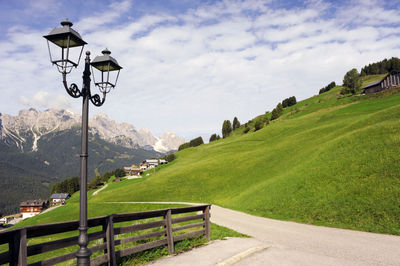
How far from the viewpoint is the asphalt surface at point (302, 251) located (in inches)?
441

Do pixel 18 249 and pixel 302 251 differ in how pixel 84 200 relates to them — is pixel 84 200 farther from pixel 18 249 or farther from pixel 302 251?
pixel 302 251

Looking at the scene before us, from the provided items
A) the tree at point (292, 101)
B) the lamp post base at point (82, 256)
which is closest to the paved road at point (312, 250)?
the lamp post base at point (82, 256)

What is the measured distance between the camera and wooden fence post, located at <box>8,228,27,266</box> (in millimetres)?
7633

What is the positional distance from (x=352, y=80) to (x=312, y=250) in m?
138

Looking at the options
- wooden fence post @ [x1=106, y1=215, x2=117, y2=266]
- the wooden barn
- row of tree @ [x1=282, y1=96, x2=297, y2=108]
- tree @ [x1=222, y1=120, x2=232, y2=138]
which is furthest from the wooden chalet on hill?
wooden fence post @ [x1=106, y1=215, x2=117, y2=266]

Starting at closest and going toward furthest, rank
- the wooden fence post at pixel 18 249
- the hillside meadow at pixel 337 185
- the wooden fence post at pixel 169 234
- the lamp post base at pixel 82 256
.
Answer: the wooden fence post at pixel 18 249
the lamp post base at pixel 82 256
the wooden fence post at pixel 169 234
the hillside meadow at pixel 337 185

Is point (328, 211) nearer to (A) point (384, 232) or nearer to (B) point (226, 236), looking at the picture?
(A) point (384, 232)

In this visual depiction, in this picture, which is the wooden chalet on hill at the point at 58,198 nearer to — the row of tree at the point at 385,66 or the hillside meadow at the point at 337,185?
the hillside meadow at the point at 337,185

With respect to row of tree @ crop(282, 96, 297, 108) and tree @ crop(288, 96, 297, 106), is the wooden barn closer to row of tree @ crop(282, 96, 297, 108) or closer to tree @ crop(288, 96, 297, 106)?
tree @ crop(288, 96, 297, 106)

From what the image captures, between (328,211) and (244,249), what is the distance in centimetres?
1350

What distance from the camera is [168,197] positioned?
2309 inches

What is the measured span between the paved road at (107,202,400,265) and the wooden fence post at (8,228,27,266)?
507cm

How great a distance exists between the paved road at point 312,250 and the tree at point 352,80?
131 metres

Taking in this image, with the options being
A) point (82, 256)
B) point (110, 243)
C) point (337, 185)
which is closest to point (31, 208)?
point (337, 185)
